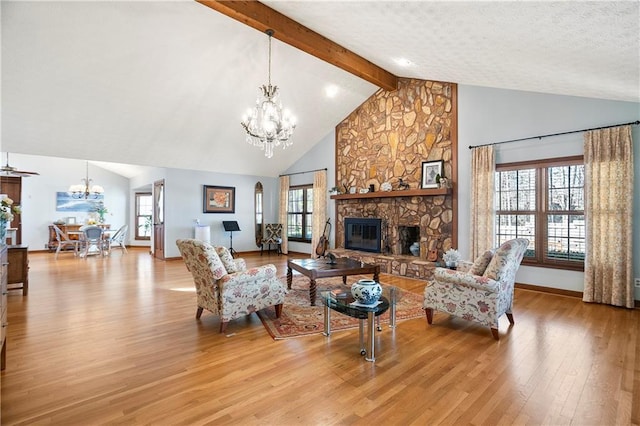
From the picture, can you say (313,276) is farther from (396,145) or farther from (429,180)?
(396,145)

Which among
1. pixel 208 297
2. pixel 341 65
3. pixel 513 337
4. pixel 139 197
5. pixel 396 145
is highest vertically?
pixel 341 65

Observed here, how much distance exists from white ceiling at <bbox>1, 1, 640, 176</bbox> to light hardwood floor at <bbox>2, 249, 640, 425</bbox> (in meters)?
2.61

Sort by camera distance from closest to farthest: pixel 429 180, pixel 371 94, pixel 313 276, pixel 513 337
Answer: pixel 513 337, pixel 313 276, pixel 429 180, pixel 371 94

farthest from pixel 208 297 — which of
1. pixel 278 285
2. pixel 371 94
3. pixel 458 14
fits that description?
pixel 371 94

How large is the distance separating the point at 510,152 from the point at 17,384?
666 centimetres

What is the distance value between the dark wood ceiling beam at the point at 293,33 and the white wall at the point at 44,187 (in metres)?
9.16

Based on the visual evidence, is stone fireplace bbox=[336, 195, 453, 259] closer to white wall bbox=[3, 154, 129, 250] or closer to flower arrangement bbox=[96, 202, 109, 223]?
flower arrangement bbox=[96, 202, 109, 223]

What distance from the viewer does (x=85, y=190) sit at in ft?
33.3

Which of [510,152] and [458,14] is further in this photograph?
[510,152]

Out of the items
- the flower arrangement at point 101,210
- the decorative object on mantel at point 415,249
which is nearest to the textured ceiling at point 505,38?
the decorative object on mantel at point 415,249

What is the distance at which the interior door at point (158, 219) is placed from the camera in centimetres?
841

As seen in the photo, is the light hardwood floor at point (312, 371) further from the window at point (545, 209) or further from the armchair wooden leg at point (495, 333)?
the window at point (545, 209)

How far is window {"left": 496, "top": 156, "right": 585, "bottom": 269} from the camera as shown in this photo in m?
4.73

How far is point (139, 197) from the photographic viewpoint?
11.8 m
